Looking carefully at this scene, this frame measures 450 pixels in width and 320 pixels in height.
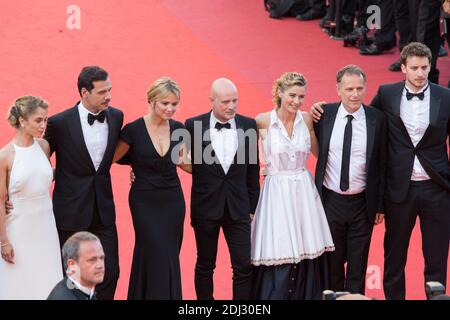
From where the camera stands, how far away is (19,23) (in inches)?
454

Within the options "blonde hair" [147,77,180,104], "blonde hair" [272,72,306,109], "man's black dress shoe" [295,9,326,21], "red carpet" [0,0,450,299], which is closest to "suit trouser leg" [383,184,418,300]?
"blonde hair" [272,72,306,109]

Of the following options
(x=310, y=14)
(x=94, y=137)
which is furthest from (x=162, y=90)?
(x=310, y=14)

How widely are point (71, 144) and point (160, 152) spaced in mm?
524

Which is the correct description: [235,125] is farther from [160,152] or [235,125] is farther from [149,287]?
[149,287]

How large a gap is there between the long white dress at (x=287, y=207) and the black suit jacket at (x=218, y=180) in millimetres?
121

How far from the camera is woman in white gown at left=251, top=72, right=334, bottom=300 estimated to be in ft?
21.3

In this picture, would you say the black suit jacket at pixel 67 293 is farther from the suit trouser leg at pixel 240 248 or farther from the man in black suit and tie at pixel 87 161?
the suit trouser leg at pixel 240 248

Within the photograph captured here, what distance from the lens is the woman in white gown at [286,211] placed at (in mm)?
6480

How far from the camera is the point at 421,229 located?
6.72 meters

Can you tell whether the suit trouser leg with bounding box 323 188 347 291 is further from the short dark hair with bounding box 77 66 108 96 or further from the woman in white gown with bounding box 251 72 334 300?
the short dark hair with bounding box 77 66 108 96

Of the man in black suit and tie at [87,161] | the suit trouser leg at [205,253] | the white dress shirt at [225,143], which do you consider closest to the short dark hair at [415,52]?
the white dress shirt at [225,143]

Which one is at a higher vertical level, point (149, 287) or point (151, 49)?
point (151, 49)
